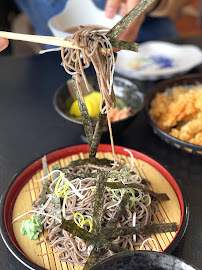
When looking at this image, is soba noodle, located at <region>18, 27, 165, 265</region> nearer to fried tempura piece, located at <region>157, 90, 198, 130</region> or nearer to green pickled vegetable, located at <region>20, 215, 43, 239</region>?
green pickled vegetable, located at <region>20, 215, 43, 239</region>

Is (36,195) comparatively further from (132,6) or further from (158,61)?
(158,61)

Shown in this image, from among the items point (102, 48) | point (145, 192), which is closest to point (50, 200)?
point (145, 192)

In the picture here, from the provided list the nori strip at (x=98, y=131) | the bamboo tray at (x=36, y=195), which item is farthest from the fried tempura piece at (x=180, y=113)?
the nori strip at (x=98, y=131)

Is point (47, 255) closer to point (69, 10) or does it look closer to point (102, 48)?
point (102, 48)

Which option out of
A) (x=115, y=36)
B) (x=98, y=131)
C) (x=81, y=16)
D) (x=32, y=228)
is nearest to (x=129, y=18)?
(x=115, y=36)

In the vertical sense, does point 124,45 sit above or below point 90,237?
above

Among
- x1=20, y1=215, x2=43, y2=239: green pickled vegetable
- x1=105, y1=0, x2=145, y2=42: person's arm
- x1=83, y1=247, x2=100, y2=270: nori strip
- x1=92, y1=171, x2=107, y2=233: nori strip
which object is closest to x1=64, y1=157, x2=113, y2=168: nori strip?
x1=92, y1=171, x2=107, y2=233: nori strip
